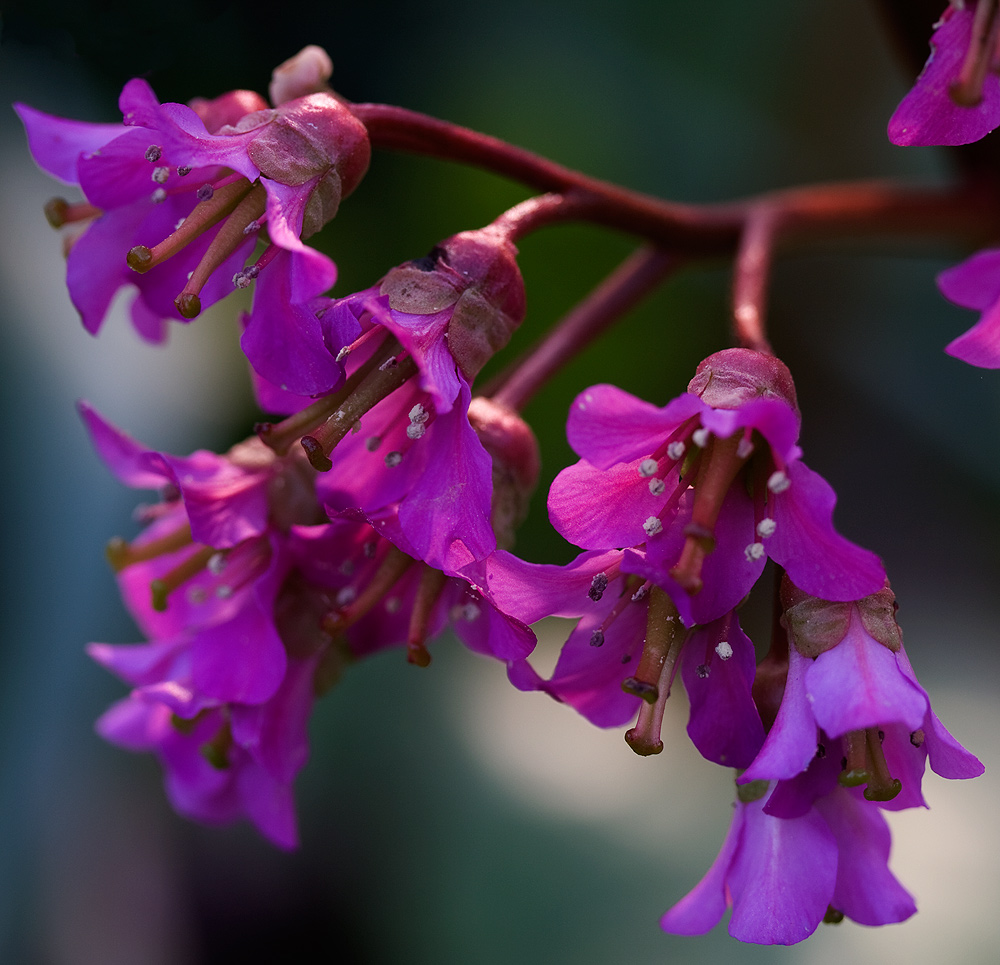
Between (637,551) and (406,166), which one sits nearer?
(637,551)

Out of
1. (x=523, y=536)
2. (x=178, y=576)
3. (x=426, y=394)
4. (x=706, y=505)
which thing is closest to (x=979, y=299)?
(x=706, y=505)

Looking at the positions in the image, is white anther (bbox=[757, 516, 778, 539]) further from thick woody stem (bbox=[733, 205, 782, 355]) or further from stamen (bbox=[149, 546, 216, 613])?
stamen (bbox=[149, 546, 216, 613])

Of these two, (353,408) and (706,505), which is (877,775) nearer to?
(706,505)

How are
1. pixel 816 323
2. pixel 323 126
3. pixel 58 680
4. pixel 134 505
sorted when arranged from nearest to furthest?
pixel 323 126
pixel 58 680
pixel 134 505
pixel 816 323

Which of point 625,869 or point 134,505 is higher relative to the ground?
point 134,505

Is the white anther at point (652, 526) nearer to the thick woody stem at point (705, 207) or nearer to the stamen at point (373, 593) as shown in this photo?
the stamen at point (373, 593)

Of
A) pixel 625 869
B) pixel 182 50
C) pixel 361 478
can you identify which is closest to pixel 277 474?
pixel 361 478

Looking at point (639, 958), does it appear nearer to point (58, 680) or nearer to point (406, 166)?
point (58, 680)

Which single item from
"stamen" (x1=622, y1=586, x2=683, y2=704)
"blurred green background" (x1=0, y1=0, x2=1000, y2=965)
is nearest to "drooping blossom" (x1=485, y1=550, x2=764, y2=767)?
"stamen" (x1=622, y1=586, x2=683, y2=704)
